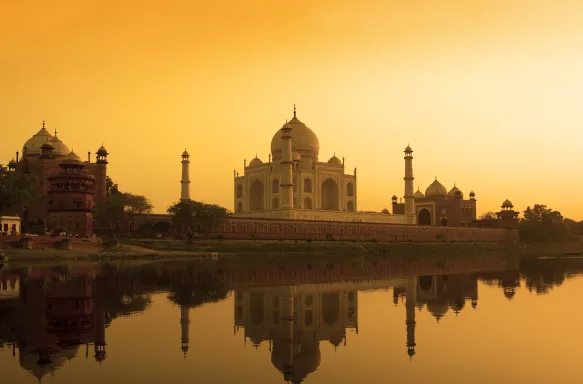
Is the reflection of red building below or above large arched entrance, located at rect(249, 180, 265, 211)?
below

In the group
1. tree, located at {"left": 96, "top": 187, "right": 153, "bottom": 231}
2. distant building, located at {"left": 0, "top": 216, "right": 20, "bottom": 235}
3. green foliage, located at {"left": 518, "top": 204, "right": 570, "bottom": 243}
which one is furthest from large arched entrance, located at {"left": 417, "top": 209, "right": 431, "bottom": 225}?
distant building, located at {"left": 0, "top": 216, "right": 20, "bottom": 235}

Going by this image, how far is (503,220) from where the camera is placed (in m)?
89.0

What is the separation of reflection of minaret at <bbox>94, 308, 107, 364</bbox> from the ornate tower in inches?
1590

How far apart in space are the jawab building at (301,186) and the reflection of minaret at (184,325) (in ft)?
155

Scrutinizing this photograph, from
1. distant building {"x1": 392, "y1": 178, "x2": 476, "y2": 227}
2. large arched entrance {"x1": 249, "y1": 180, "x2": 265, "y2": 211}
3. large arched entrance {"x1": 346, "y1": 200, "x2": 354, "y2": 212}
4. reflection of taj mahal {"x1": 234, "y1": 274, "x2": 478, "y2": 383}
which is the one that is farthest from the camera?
distant building {"x1": 392, "y1": 178, "x2": 476, "y2": 227}

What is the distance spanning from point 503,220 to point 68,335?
8440cm

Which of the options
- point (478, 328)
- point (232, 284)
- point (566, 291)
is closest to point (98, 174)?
point (232, 284)

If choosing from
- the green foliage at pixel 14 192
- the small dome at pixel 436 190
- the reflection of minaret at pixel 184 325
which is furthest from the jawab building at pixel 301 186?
the reflection of minaret at pixel 184 325

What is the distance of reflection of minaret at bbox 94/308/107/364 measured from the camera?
34.2 ft

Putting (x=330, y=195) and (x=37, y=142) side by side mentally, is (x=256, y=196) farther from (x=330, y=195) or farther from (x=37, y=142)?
(x=37, y=142)

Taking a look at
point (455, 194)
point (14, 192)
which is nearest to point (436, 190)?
point (455, 194)

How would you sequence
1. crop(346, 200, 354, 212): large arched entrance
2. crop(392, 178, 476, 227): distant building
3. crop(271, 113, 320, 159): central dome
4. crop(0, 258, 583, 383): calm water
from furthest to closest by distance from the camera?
1. crop(392, 178, 476, 227): distant building
2. crop(346, 200, 354, 212): large arched entrance
3. crop(271, 113, 320, 159): central dome
4. crop(0, 258, 583, 383): calm water

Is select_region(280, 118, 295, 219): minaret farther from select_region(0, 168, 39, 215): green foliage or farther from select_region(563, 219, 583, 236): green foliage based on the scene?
select_region(563, 219, 583, 236): green foliage

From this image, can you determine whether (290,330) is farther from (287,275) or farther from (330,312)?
(287,275)
